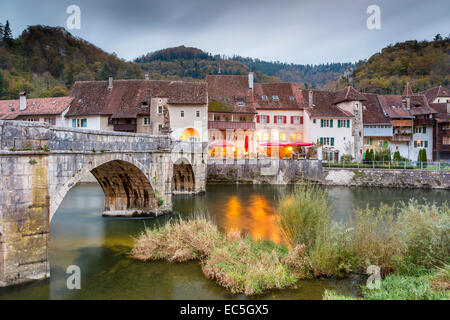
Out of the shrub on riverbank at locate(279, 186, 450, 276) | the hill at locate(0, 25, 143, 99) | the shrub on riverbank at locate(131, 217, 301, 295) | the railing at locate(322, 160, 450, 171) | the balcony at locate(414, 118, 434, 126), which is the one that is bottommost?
the shrub on riverbank at locate(131, 217, 301, 295)

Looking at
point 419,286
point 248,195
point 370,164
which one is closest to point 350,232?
point 419,286

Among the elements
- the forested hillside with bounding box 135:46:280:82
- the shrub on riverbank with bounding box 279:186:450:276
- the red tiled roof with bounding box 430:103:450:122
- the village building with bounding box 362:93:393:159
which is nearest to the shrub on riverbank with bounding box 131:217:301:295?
the shrub on riverbank with bounding box 279:186:450:276

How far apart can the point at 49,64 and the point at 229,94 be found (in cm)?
5715

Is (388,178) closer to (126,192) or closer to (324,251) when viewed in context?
(126,192)

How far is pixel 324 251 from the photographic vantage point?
1300 centimetres

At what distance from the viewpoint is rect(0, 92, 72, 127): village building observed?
48.6 m

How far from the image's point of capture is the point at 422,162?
45.5 m

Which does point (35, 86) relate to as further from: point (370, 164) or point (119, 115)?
point (370, 164)

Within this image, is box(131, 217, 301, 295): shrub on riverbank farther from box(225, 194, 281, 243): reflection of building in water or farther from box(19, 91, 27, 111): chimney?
box(19, 91, 27, 111): chimney

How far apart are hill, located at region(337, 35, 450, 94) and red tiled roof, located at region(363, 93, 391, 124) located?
25.9 m

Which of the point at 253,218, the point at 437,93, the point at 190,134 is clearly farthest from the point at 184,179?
the point at 437,93

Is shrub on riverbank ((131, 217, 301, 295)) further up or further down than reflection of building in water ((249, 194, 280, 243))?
further up
